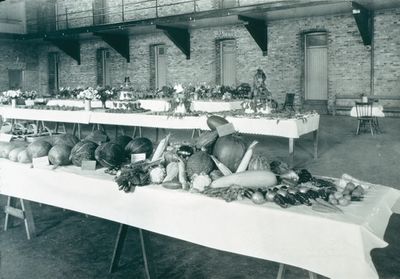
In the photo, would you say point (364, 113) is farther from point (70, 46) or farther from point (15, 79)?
point (15, 79)

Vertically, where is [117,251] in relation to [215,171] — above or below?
below

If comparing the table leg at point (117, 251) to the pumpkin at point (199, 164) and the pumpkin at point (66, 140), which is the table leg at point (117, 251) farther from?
A: the pumpkin at point (66, 140)

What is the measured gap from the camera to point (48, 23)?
2083cm

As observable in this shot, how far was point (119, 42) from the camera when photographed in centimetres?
1764

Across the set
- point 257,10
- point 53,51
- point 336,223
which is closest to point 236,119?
Result: point 336,223

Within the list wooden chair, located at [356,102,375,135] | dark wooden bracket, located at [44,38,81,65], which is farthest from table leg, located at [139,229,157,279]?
dark wooden bracket, located at [44,38,81,65]

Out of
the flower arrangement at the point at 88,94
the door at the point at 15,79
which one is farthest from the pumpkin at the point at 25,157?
the door at the point at 15,79

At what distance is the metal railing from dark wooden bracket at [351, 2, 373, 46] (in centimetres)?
476

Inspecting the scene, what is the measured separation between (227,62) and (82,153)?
41.3 feet

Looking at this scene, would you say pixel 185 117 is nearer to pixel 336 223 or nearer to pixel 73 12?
pixel 336 223

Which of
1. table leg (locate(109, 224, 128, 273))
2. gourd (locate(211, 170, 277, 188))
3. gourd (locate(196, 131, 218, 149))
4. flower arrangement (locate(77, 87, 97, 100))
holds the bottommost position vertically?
table leg (locate(109, 224, 128, 273))

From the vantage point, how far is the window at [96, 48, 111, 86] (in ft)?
62.7

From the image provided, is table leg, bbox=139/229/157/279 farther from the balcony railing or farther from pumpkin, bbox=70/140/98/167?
the balcony railing

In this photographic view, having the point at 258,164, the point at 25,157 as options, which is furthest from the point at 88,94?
the point at 258,164
